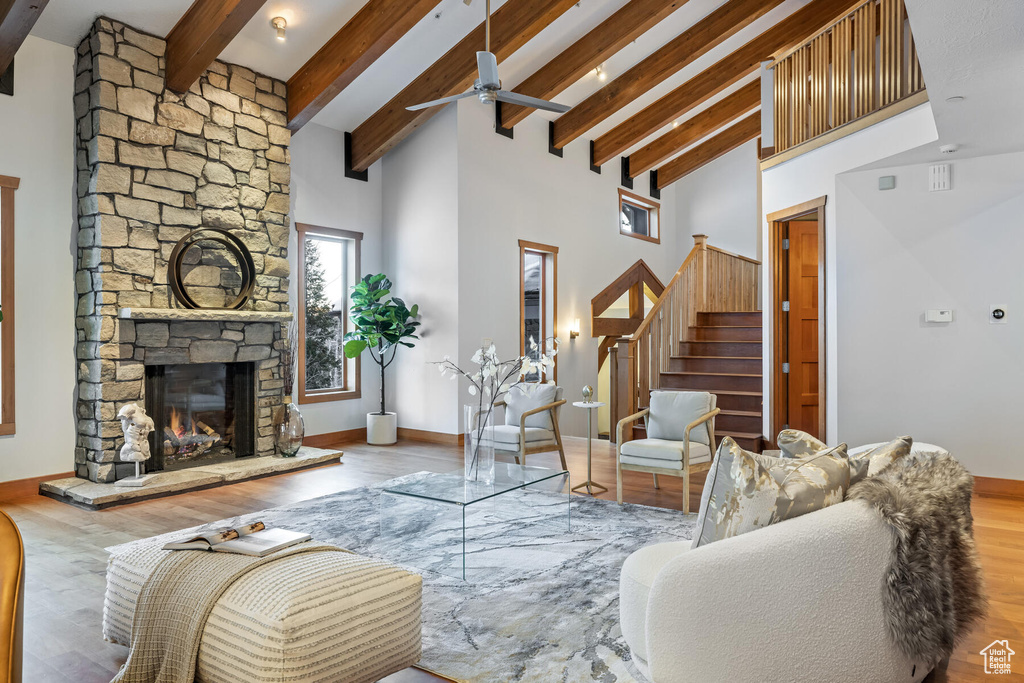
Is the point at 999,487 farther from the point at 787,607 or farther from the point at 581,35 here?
the point at 581,35

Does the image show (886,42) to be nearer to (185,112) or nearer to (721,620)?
(721,620)

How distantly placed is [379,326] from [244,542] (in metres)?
4.89

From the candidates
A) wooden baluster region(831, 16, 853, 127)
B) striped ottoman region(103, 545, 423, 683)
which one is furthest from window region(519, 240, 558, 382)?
striped ottoman region(103, 545, 423, 683)

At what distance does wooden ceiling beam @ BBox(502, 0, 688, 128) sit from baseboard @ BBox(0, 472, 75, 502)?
229 inches

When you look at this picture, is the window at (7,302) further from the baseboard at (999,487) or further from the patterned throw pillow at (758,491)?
the baseboard at (999,487)

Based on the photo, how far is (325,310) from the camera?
7.50 meters

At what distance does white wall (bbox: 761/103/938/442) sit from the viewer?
4836 mm

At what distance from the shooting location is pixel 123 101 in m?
5.28

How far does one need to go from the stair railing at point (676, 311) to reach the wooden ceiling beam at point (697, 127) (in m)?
2.24

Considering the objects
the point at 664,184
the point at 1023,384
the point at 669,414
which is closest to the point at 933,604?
the point at 669,414

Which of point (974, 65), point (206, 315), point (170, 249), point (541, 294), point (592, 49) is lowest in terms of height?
point (206, 315)

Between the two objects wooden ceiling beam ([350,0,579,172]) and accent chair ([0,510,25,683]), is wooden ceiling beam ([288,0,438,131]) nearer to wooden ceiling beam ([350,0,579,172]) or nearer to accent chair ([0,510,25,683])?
wooden ceiling beam ([350,0,579,172])

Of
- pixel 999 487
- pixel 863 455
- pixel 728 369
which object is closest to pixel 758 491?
pixel 863 455

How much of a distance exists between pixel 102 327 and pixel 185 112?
1983 millimetres
